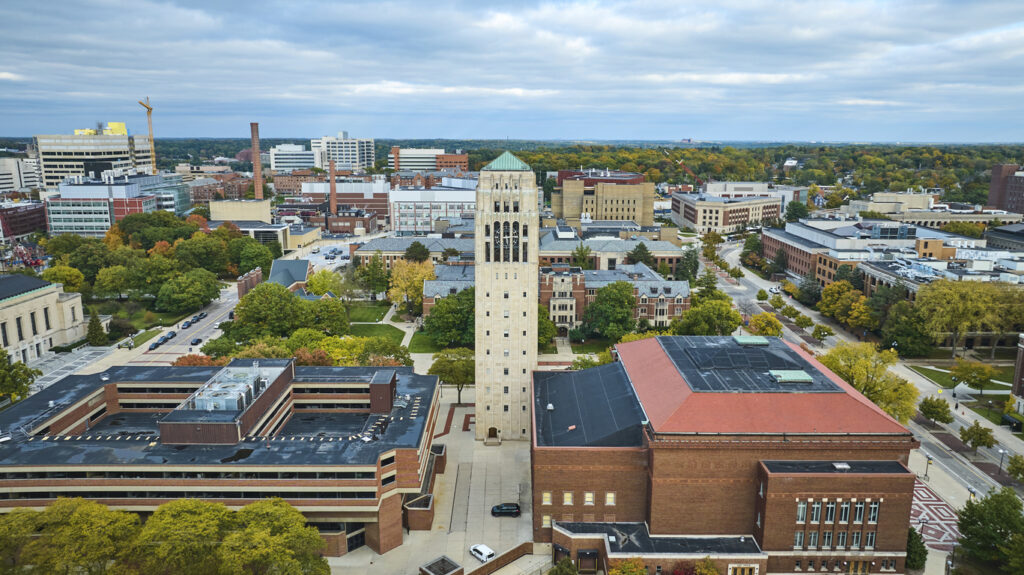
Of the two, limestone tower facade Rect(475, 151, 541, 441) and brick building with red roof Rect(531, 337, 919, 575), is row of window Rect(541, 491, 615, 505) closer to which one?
brick building with red roof Rect(531, 337, 919, 575)

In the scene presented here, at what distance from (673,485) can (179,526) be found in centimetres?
3488

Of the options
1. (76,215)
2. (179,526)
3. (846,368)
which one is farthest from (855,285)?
(76,215)

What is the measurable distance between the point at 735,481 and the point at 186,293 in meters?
105

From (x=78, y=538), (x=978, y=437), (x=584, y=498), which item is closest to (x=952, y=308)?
(x=978, y=437)

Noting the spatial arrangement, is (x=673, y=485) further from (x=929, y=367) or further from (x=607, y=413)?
(x=929, y=367)

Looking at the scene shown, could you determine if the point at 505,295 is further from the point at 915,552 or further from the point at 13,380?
the point at 13,380

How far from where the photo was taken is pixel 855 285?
12181cm

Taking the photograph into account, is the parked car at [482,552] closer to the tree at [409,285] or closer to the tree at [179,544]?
the tree at [179,544]

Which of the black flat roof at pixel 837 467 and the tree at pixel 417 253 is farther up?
the tree at pixel 417 253

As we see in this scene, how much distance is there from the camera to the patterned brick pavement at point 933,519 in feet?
180

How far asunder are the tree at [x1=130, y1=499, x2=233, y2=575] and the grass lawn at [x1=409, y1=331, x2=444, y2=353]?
59203mm

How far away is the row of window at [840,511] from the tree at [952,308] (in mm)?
59900

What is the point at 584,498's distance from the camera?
176 ft

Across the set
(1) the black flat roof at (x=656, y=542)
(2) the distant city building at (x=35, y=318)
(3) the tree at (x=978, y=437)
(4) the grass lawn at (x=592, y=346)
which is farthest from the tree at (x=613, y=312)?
(2) the distant city building at (x=35, y=318)
